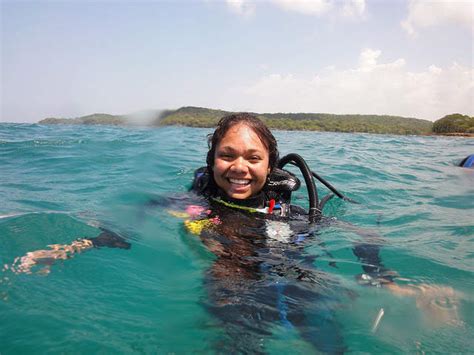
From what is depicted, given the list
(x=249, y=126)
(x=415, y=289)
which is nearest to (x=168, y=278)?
(x=249, y=126)

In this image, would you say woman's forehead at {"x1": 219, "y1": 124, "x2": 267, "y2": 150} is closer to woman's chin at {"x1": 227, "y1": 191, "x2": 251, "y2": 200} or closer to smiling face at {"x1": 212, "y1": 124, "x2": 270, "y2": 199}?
smiling face at {"x1": 212, "y1": 124, "x2": 270, "y2": 199}

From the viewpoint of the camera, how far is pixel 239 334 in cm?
201

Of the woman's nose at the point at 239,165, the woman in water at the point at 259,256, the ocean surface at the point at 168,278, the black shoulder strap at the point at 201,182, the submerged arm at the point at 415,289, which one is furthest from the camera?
the black shoulder strap at the point at 201,182

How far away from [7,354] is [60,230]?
1.78m

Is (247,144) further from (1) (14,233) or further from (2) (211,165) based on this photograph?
(1) (14,233)

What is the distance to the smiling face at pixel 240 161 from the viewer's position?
11.2 ft

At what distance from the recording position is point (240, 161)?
11.2 feet

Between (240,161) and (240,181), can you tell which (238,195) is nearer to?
(240,181)

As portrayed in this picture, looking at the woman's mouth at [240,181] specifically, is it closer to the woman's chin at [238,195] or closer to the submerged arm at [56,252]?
the woman's chin at [238,195]

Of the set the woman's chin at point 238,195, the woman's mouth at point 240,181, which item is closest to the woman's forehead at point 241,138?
the woman's mouth at point 240,181

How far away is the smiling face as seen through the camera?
11.2 feet

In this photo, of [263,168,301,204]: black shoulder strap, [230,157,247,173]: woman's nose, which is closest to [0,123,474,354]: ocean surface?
[263,168,301,204]: black shoulder strap

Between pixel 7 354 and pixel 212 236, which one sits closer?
pixel 7 354

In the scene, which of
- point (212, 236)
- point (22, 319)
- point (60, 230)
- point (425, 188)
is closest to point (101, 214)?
point (60, 230)
